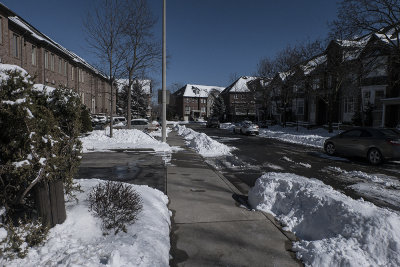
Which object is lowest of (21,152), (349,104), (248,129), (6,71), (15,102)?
(248,129)

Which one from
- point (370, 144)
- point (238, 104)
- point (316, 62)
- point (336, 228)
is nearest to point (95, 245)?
point (336, 228)

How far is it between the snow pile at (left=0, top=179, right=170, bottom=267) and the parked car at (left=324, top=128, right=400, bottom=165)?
9951 millimetres

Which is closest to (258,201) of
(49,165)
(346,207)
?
(346,207)

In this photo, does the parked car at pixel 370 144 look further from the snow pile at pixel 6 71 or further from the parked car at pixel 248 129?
the parked car at pixel 248 129

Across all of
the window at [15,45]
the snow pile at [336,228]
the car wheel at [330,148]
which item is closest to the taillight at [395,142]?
the car wheel at [330,148]

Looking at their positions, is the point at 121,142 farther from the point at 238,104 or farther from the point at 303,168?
the point at 238,104

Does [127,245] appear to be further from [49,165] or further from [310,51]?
[310,51]

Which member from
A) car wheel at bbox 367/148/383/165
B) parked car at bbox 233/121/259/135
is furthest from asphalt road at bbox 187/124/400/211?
parked car at bbox 233/121/259/135

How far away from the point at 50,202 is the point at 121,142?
12.2 meters

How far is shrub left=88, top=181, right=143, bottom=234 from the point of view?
3.50 metres

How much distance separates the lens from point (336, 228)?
11.8ft

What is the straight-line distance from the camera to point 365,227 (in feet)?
11.0

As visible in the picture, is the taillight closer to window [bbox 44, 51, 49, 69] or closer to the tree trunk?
the tree trunk

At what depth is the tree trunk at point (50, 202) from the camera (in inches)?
124
